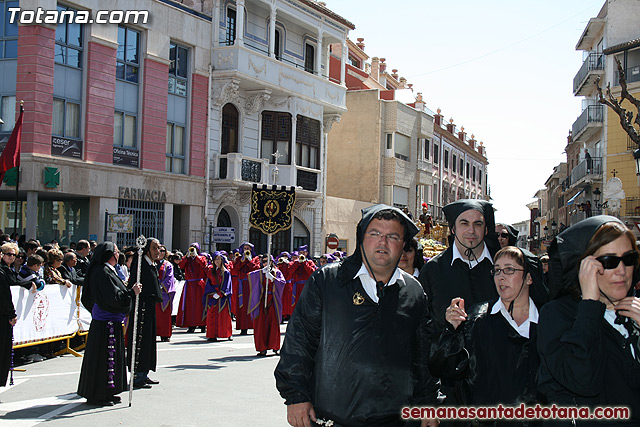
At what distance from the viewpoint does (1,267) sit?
28.7ft

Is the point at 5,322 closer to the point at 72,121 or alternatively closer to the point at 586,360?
the point at 586,360

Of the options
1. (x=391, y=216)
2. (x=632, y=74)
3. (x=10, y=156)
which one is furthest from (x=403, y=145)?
(x=391, y=216)

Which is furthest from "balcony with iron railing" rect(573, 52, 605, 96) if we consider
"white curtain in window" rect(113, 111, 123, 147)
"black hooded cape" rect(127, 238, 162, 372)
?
"black hooded cape" rect(127, 238, 162, 372)

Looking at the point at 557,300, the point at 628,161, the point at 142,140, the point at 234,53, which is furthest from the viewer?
the point at 628,161

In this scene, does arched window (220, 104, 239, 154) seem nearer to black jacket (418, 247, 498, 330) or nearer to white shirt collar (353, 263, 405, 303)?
black jacket (418, 247, 498, 330)

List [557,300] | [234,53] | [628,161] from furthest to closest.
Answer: [628,161] < [234,53] < [557,300]

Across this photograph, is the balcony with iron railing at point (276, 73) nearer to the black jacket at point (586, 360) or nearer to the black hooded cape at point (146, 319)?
the black hooded cape at point (146, 319)

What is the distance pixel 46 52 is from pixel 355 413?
1844 cm

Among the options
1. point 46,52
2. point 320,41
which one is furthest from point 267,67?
point 46,52

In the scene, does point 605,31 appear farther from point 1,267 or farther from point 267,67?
point 1,267

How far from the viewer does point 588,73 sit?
37.7 meters

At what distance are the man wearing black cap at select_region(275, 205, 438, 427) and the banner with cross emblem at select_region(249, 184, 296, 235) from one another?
34.2 ft

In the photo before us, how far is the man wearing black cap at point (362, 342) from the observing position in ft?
13.0

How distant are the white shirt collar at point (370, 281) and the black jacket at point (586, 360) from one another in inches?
44.2
